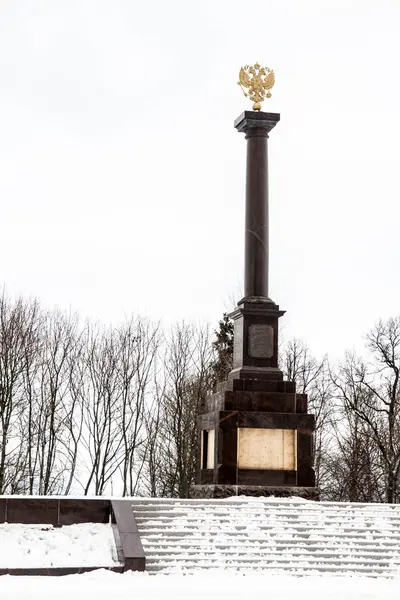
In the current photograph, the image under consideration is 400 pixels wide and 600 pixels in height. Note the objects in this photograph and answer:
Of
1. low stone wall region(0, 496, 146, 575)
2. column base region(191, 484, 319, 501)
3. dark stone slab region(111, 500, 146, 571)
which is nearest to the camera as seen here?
dark stone slab region(111, 500, 146, 571)

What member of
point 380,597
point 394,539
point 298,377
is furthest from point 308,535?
point 298,377

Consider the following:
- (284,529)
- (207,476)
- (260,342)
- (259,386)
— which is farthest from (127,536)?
(260,342)

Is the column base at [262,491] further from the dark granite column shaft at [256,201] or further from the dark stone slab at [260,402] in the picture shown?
the dark granite column shaft at [256,201]

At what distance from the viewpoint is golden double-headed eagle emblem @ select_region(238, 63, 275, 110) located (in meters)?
26.5

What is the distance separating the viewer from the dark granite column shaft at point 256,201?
82.9ft

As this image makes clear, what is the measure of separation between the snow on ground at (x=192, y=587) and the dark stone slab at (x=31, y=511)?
9.10 ft

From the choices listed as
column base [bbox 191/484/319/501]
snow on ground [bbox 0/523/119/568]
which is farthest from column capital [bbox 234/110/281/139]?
snow on ground [bbox 0/523/119/568]

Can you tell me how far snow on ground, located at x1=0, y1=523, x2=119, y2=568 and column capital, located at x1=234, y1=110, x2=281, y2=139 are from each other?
1211cm

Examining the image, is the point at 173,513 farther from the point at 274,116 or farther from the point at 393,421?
the point at 393,421

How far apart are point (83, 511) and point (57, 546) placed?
1658 mm

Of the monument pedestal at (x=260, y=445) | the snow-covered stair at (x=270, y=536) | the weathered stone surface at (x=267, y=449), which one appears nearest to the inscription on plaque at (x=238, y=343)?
the monument pedestal at (x=260, y=445)

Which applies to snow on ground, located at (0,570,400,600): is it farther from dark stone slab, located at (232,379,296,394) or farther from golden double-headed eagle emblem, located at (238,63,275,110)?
golden double-headed eagle emblem, located at (238,63,275,110)

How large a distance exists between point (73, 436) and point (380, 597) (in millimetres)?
24419

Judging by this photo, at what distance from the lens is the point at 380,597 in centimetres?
1480
